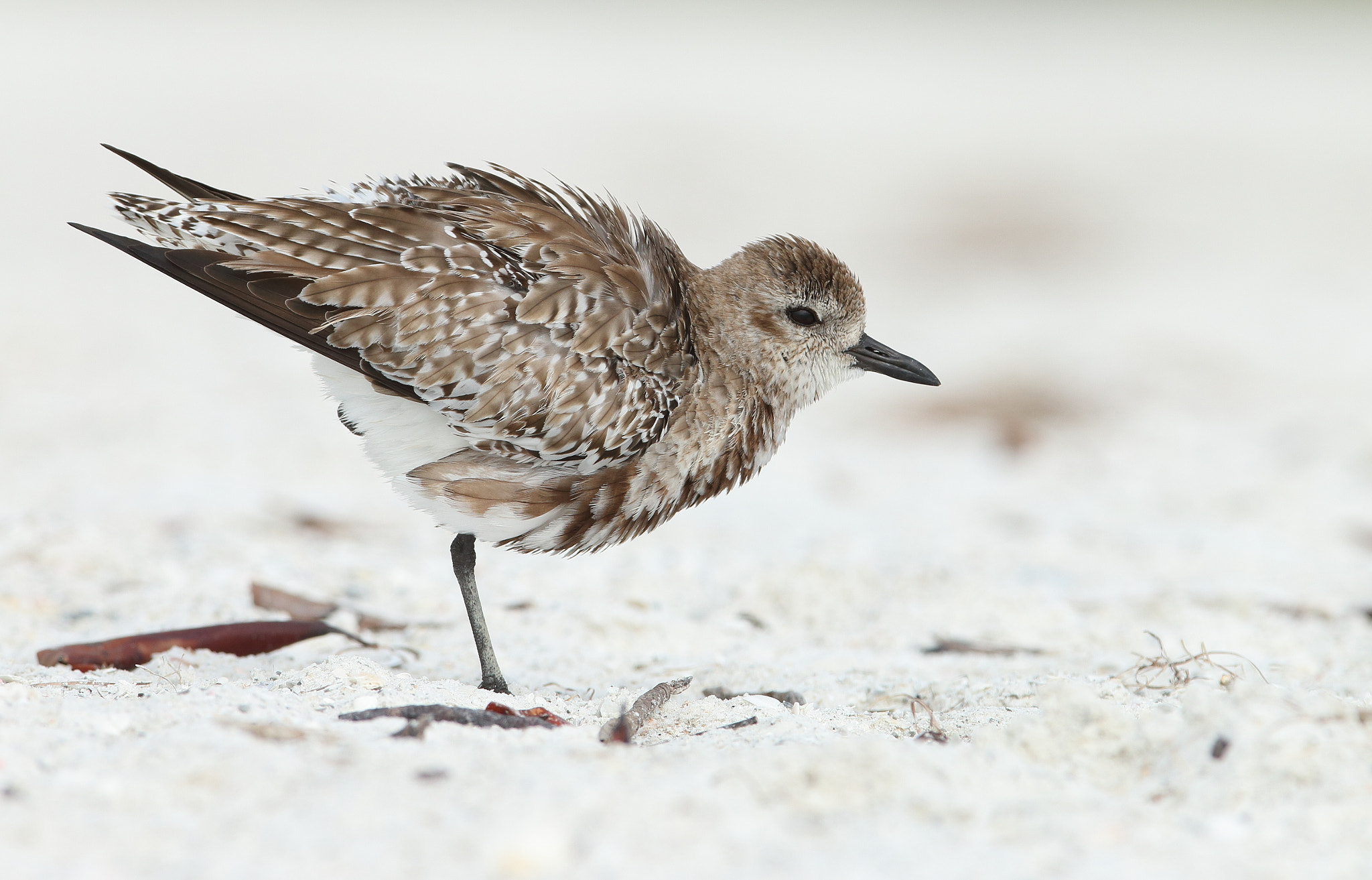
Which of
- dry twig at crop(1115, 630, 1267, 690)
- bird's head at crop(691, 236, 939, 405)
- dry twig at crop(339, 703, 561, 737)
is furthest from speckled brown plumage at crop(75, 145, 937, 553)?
dry twig at crop(1115, 630, 1267, 690)

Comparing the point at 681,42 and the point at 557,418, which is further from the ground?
the point at 681,42

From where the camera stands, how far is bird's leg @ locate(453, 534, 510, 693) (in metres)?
4.47

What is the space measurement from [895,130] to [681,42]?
753cm

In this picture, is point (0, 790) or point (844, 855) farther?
point (0, 790)

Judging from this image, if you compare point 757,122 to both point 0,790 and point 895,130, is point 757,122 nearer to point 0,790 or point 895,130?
point 895,130

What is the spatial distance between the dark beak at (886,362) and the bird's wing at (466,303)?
1.03 m

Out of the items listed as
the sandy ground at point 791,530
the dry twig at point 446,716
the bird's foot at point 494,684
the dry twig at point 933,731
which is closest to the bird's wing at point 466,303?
the bird's foot at point 494,684

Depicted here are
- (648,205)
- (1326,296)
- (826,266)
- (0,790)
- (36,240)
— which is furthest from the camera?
(648,205)

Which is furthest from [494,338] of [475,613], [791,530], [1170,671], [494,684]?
[791,530]

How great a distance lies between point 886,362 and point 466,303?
187cm

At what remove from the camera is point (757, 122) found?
63.0 ft

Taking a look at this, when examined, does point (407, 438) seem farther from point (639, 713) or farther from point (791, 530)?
point (791, 530)

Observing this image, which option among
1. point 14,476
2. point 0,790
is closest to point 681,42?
point 14,476

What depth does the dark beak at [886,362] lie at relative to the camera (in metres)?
5.31
